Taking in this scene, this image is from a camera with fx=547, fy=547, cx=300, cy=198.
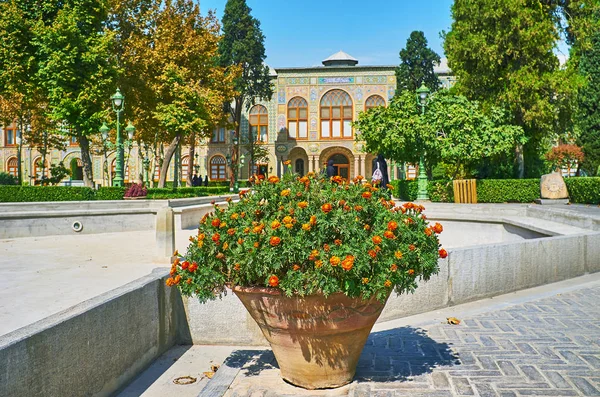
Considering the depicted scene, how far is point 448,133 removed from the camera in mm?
23266

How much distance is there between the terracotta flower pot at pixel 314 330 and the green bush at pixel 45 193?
18363 mm

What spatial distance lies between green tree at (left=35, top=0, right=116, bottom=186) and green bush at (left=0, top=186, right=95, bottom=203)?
152 inches

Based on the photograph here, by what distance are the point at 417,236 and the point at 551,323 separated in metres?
2.43

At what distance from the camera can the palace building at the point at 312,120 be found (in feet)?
156

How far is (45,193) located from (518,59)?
66.4ft

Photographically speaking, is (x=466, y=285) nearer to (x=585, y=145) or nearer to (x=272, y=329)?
(x=272, y=329)

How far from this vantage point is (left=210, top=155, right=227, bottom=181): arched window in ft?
165

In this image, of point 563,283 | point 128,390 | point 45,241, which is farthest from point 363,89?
point 128,390

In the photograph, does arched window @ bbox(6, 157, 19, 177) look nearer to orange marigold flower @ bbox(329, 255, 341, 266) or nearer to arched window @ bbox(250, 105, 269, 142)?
arched window @ bbox(250, 105, 269, 142)

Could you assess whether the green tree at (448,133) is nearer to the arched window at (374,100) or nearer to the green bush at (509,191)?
the green bush at (509,191)

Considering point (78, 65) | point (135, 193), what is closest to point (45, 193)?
point (135, 193)

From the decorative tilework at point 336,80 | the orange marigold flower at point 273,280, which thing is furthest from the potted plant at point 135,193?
the decorative tilework at point 336,80

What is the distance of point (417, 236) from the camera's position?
3.41 metres

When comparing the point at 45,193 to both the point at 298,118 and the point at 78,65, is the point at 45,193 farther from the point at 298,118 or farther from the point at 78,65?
the point at 298,118
